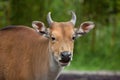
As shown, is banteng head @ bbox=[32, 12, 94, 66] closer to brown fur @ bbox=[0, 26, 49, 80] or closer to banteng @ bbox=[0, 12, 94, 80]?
banteng @ bbox=[0, 12, 94, 80]

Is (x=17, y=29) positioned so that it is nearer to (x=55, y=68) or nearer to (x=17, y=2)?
(x=55, y=68)

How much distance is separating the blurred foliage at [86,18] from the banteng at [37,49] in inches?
221

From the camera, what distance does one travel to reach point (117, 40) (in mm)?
17656

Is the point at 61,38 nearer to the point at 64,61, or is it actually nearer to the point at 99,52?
the point at 64,61

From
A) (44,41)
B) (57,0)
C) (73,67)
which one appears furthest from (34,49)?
(57,0)

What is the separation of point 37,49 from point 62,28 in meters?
0.76

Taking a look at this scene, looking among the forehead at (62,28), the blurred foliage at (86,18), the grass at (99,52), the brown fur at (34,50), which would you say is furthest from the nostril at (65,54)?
the blurred foliage at (86,18)

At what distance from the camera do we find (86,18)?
1727 centimetres

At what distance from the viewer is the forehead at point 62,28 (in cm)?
1012

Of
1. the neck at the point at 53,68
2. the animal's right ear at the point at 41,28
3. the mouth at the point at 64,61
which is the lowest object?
the neck at the point at 53,68

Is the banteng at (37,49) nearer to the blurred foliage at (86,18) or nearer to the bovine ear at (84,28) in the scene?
the bovine ear at (84,28)

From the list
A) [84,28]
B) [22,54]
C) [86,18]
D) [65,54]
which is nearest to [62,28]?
[65,54]

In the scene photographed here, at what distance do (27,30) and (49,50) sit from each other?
0.81 m

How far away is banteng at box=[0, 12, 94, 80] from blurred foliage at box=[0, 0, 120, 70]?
560cm
